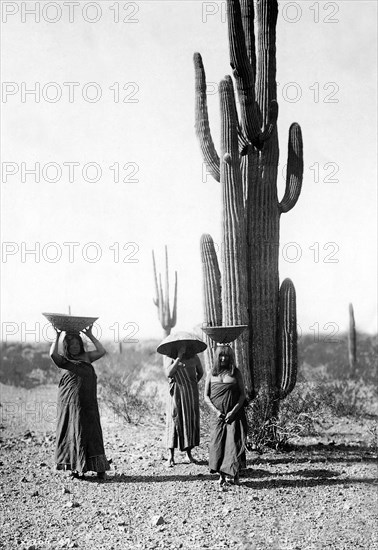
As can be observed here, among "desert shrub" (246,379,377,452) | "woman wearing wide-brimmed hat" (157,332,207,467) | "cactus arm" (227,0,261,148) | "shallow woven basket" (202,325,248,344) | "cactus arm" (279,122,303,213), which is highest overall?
"cactus arm" (227,0,261,148)

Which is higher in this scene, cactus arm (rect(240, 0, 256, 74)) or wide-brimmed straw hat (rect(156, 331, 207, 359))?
cactus arm (rect(240, 0, 256, 74))

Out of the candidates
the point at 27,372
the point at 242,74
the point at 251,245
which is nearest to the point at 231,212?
the point at 251,245

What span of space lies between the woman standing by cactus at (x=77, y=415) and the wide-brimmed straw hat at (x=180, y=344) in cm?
106

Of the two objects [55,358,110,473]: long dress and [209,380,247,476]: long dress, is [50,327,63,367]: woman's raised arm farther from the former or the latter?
[209,380,247,476]: long dress

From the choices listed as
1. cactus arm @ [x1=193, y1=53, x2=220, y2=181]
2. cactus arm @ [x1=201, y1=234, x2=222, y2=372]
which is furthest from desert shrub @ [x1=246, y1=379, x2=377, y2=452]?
cactus arm @ [x1=193, y1=53, x2=220, y2=181]

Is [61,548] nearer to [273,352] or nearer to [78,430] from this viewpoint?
[78,430]

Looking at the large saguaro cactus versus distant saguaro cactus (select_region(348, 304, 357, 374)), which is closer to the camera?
the large saguaro cactus

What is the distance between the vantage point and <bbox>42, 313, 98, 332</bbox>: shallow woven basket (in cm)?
786

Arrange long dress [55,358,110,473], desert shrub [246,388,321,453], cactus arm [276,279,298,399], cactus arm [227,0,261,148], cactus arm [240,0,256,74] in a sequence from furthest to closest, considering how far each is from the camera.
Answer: cactus arm [240,0,256,74]
cactus arm [276,279,298,399]
desert shrub [246,388,321,453]
cactus arm [227,0,261,148]
long dress [55,358,110,473]

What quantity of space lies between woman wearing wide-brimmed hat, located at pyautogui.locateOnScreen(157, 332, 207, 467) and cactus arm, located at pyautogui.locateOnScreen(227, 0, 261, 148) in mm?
3584

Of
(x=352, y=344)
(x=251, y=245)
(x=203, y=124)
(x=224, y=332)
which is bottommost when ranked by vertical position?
(x=352, y=344)

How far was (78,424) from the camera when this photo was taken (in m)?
8.03

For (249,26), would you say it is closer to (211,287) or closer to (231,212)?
(231,212)

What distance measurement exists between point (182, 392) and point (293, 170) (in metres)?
4.29
